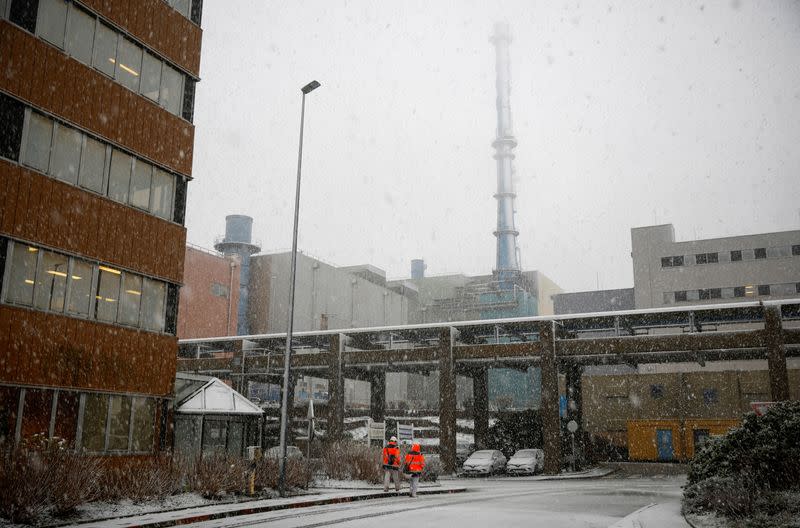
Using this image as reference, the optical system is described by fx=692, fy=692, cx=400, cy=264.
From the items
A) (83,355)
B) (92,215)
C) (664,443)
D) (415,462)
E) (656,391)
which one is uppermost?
(92,215)

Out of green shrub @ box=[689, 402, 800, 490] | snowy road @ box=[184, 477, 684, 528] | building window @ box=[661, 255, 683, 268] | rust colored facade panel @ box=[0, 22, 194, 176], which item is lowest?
snowy road @ box=[184, 477, 684, 528]

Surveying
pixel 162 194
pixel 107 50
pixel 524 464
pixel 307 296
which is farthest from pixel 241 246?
pixel 107 50

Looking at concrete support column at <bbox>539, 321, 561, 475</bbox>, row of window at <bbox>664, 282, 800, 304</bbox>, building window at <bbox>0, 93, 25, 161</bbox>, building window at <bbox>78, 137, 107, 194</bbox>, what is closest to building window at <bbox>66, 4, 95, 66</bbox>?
building window at <bbox>78, 137, 107, 194</bbox>

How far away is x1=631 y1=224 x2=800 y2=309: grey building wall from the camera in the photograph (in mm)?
73938

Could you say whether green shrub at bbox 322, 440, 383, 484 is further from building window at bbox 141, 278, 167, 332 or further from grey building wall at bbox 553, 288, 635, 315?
grey building wall at bbox 553, 288, 635, 315

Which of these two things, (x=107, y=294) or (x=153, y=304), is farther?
(x=153, y=304)

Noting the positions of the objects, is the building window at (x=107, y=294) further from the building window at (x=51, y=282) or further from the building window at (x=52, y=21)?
the building window at (x=52, y=21)

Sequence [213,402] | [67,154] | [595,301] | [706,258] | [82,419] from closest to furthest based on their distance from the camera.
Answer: [82,419] < [67,154] < [213,402] < [706,258] < [595,301]

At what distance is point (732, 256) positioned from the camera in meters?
76.3

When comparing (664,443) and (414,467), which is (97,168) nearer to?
(414,467)

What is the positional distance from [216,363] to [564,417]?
84.2 feet

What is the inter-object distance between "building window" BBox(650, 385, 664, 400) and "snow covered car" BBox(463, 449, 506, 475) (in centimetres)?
2549

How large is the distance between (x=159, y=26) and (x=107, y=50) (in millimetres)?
2446

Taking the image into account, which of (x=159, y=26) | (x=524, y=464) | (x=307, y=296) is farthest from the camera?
(x=307, y=296)
